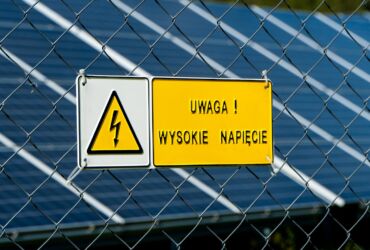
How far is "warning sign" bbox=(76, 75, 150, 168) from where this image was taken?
2398 millimetres

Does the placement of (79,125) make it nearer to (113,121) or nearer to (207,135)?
(113,121)

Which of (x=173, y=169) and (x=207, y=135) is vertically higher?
(x=173, y=169)

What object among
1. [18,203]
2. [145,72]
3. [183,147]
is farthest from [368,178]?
[183,147]

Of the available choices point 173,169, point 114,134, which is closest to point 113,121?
point 114,134

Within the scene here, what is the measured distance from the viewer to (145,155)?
2465 mm

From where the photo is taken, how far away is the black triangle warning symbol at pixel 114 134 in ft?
7.88

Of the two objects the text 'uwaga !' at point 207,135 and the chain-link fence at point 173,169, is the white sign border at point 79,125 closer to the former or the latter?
the text 'uwaga !' at point 207,135

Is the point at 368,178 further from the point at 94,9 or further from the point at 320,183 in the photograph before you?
the point at 94,9

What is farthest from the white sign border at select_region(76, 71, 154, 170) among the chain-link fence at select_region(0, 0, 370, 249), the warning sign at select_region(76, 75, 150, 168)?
the chain-link fence at select_region(0, 0, 370, 249)

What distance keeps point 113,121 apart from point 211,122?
0.95ft

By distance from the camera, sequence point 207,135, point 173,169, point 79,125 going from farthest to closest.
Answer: point 173,169 < point 207,135 < point 79,125

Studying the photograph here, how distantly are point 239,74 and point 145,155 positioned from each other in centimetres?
265

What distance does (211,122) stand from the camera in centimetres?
258

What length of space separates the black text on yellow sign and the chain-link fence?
626 mm
